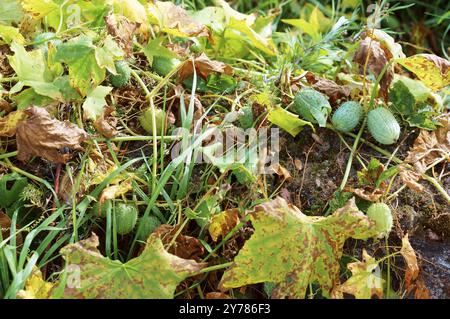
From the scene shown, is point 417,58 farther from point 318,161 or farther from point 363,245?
point 363,245

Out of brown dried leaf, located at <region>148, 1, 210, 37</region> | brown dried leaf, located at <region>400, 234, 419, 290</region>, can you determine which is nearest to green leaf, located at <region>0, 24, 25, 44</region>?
brown dried leaf, located at <region>148, 1, 210, 37</region>

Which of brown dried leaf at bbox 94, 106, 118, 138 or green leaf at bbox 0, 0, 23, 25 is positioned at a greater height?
green leaf at bbox 0, 0, 23, 25

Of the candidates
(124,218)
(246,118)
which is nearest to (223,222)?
(124,218)

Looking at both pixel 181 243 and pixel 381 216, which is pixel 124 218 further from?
pixel 381 216

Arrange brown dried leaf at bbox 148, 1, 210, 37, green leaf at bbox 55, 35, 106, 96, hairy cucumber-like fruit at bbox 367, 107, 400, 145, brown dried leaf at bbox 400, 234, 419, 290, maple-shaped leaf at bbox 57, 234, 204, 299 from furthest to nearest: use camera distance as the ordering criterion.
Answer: brown dried leaf at bbox 148, 1, 210, 37 < hairy cucumber-like fruit at bbox 367, 107, 400, 145 < green leaf at bbox 55, 35, 106, 96 < brown dried leaf at bbox 400, 234, 419, 290 < maple-shaped leaf at bbox 57, 234, 204, 299

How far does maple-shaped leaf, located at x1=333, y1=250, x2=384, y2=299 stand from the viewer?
1.47 m

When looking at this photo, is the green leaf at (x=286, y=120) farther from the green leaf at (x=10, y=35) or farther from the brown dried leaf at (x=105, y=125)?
the green leaf at (x=10, y=35)

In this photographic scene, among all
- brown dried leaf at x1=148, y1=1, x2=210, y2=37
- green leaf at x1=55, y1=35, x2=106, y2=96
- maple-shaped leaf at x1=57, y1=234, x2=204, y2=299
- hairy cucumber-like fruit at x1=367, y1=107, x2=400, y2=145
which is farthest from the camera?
brown dried leaf at x1=148, y1=1, x2=210, y2=37

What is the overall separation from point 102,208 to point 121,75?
447 mm

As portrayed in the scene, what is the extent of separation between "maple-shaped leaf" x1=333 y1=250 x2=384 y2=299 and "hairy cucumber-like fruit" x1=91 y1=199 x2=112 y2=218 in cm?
61

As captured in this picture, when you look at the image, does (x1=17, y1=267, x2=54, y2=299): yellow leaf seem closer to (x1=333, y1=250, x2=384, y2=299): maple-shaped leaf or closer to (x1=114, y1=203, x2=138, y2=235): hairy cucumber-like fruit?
(x1=114, y1=203, x2=138, y2=235): hairy cucumber-like fruit

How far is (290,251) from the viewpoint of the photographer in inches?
58.4

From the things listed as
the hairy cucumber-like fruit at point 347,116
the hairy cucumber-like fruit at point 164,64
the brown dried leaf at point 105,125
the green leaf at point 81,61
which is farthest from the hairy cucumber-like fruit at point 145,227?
the hairy cucumber-like fruit at point 347,116

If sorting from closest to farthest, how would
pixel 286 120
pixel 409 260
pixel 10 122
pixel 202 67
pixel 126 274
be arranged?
pixel 126 274 < pixel 409 260 < pixel 10 122 < pixel 286 120 < pixel 202 67
